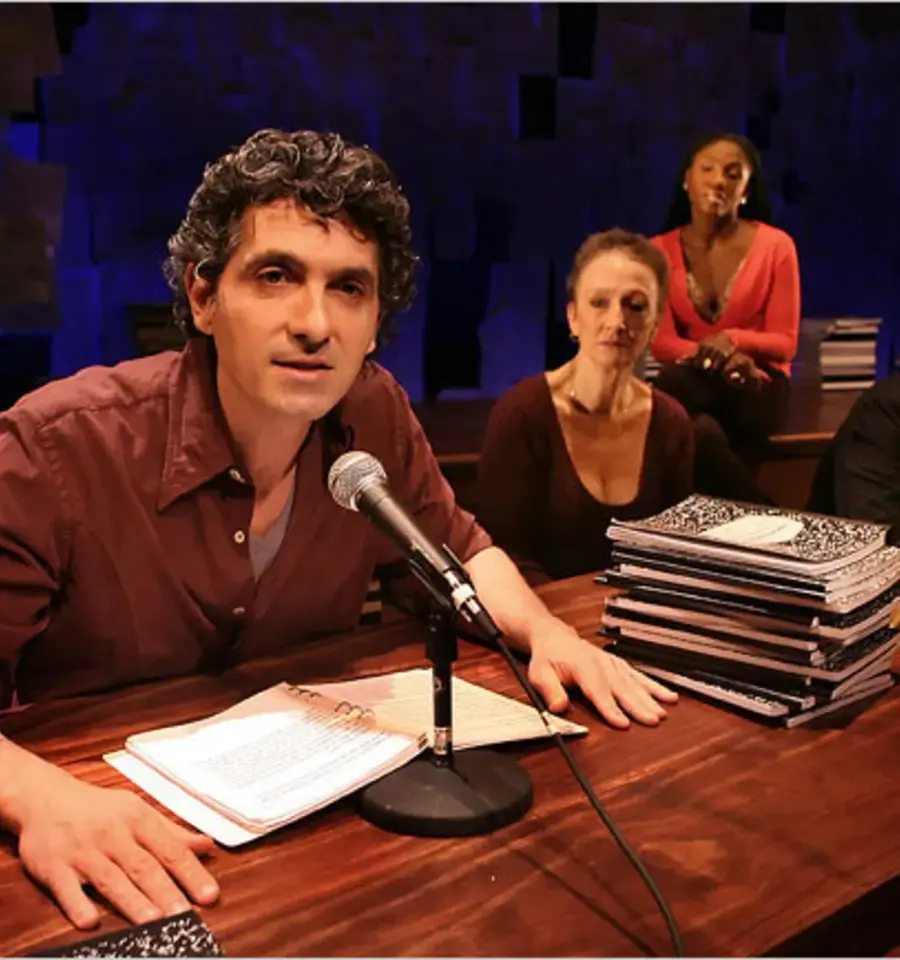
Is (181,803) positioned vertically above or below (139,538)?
below

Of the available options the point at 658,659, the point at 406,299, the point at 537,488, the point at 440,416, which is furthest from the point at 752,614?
the point at 440,416

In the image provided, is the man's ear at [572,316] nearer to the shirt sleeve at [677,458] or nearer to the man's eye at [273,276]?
the shirt sleeve at [677,458]

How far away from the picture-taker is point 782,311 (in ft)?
12.8

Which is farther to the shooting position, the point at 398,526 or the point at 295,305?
the point at 295,305

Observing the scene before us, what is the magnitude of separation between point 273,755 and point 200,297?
68 centimetres

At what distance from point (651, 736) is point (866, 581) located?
376mm

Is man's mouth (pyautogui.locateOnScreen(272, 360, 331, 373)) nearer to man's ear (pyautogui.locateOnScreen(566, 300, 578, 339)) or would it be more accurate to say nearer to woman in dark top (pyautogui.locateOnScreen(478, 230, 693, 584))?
woman in dark top (pyautogui.locateOnScreen(478, 230, 693, 584))

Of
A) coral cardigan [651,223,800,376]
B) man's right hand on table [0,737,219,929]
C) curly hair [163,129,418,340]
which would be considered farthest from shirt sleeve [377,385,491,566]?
coral cardigan [651,223,800,376]

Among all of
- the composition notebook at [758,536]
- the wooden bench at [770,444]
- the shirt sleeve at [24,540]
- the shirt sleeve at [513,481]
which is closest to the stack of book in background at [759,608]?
the composition notebook at [758,536]

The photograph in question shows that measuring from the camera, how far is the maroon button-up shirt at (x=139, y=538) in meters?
1.42

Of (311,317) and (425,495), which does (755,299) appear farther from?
(311,317)

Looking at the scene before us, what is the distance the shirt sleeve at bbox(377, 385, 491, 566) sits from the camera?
6.15 feet

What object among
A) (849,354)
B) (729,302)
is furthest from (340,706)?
(849,354)

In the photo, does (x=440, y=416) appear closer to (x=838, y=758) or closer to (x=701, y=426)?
(x=701, y=426)
